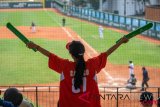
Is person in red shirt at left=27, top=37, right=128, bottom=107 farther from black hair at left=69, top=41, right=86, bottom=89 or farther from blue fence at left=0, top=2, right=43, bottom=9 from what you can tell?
blue fence at left=0, top=2, right=43, bottom=9

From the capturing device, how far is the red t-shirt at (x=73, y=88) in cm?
248

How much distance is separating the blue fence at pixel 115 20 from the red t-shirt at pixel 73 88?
16.3 meters

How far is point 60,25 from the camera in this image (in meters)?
26.9

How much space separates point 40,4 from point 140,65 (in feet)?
74.7

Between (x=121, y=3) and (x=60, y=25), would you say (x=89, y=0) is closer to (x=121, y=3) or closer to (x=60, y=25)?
(x=121, y=3)

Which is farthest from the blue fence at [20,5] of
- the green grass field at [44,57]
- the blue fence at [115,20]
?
the green grass field at [44,57]

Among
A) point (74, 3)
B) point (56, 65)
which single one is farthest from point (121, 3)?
point (56, 65)

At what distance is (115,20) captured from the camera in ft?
80.7

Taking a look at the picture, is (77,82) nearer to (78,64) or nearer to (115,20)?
(78,64)

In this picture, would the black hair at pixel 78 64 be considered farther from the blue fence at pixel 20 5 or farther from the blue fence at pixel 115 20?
the blue fence at pixel 20 5

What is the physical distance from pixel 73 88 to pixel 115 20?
2232 centimetres

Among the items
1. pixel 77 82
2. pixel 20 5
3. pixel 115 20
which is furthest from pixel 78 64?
pixel 20 5

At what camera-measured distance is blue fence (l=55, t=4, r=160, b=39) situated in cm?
2036

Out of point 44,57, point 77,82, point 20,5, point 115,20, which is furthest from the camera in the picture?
point 20,5
